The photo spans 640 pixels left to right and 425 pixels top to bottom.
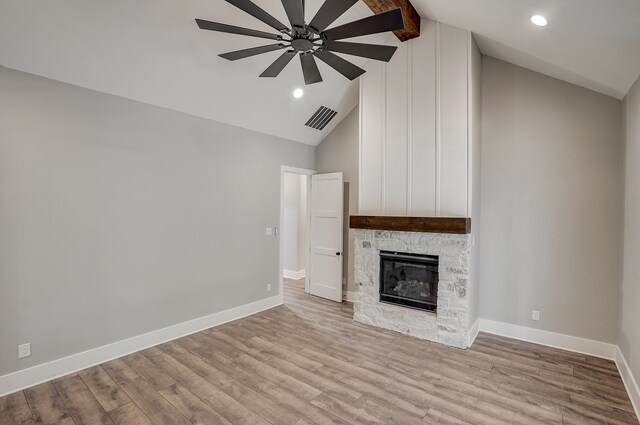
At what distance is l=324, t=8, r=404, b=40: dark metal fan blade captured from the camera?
7.02ft

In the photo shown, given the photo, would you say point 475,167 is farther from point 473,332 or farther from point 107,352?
point 107,352

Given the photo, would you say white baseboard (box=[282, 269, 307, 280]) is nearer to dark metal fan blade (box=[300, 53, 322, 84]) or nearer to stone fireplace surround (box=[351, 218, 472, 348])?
stone fireplace surround (box=[351, 218, 472, 348])

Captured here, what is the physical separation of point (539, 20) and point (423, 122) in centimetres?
154

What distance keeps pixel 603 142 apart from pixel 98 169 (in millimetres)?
5645

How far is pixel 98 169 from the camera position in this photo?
133 inches

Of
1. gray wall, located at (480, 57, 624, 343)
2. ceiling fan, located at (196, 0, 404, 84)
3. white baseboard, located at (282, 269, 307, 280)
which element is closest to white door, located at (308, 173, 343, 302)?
white baseboard, located at (282, 269, 307, 280)

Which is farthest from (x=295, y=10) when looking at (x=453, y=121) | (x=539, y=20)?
(x=453, y=121)

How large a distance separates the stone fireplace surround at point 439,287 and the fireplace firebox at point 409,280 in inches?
3.7

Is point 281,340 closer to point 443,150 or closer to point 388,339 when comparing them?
point 388,339

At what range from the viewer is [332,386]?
9.74 feet

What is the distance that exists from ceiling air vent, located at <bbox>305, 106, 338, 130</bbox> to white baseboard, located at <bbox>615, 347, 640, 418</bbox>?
16.0 feet

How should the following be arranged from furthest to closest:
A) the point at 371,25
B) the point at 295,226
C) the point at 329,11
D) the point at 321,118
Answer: the point at 295,226, the point at 321,118, the point at 371,25, the point at 329,11

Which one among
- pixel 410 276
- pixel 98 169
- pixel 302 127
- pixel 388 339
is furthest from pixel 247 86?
pixel 388 339

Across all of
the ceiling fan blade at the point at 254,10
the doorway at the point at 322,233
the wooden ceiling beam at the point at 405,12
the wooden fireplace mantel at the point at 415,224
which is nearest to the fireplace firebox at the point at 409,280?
the wooden fireplace mantel at the point at 415,224
